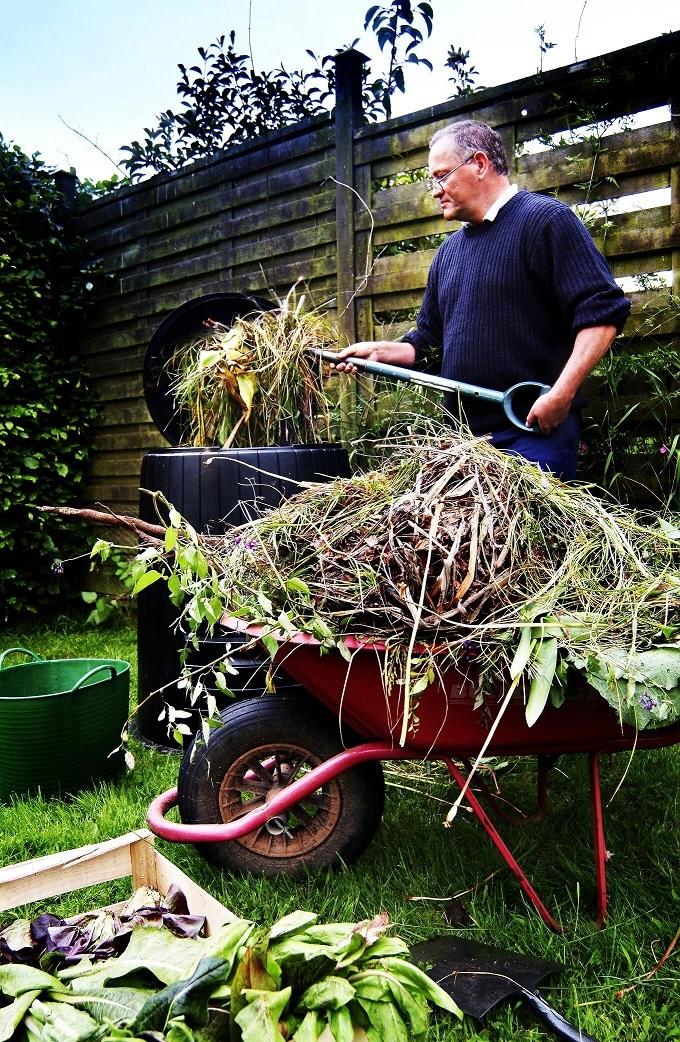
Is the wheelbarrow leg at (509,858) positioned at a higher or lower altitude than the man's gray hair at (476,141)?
lower

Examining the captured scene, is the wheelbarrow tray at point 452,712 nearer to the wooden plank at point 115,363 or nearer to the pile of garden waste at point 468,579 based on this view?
the pile of garden waste at point 468,579

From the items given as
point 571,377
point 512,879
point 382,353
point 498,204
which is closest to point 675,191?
point 498,204

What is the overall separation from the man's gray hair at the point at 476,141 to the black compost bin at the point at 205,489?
77cm

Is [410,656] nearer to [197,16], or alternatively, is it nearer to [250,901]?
[250,901]

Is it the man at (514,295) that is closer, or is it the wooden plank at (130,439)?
the man at (514,295)

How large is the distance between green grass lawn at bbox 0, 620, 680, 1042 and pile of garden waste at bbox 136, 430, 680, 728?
282 millimetres

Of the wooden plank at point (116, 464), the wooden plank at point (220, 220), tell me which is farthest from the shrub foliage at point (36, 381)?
the wooden plank at point (220, 220)

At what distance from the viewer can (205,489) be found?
2324 mm

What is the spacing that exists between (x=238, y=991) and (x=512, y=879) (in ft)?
3.12

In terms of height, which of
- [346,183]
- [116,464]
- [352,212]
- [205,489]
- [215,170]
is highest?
[215,170]

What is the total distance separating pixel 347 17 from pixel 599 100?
166 cm

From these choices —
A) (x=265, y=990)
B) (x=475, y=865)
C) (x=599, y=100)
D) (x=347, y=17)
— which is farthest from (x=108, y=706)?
(x=347, y=17)

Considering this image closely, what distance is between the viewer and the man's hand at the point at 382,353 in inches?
93.0

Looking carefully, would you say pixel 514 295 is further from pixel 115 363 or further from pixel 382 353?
pixel 115 363
